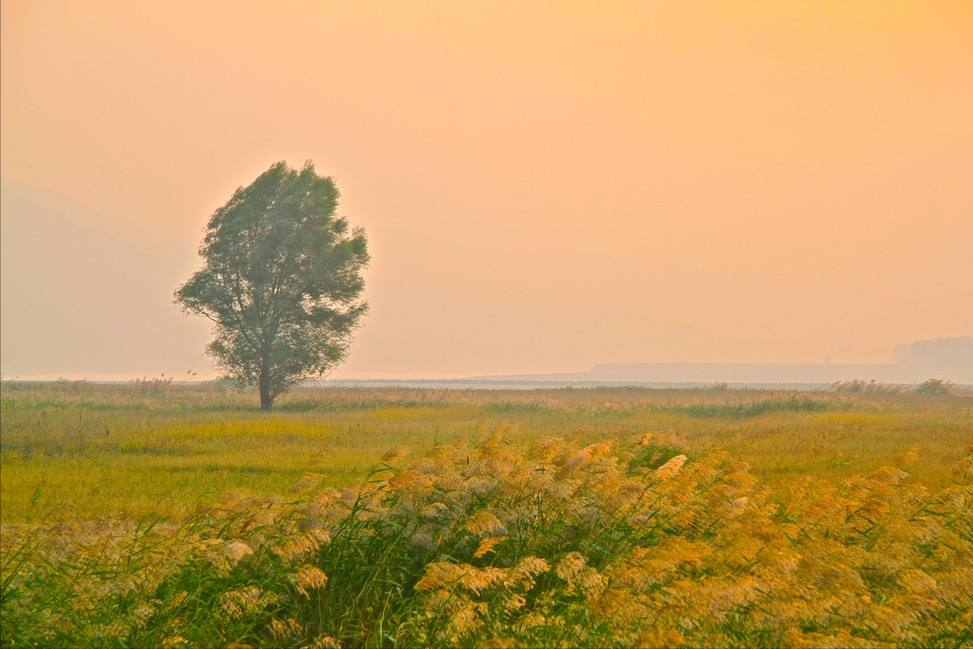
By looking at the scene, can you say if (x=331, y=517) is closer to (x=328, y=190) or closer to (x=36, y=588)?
(x=36, y=588)

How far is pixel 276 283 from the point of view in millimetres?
46875

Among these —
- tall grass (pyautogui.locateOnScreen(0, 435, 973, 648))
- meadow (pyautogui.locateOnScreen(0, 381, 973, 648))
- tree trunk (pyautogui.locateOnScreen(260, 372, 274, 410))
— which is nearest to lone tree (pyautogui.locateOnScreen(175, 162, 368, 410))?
tree trunk (pyautogui.locateOnScreen(260, 372, 274, 410))

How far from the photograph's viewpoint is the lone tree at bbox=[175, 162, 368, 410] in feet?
151

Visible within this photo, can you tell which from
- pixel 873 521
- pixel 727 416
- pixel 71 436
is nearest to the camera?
pixel 873 521

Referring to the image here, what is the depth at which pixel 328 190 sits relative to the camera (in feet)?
157

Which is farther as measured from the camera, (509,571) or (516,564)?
(516,564)

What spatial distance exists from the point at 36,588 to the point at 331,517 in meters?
2.64

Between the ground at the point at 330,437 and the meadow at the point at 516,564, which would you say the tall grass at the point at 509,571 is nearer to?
the meadow at the point at 516,564

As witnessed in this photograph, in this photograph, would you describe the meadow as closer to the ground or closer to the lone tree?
the ground

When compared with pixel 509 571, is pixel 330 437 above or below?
above

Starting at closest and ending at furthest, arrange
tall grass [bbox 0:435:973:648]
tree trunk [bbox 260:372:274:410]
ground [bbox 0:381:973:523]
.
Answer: tall grass [bbox 0:435:973:648]
ground [bbox 0:381:973:523]
tree trunk [bbox 260:372:274:410]

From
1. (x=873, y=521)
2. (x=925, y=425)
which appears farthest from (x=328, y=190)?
(x=873, y=521)

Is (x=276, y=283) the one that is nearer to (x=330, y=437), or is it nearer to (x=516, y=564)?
(x=330, y=437)

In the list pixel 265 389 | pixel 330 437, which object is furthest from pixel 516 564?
pixel 265 389
